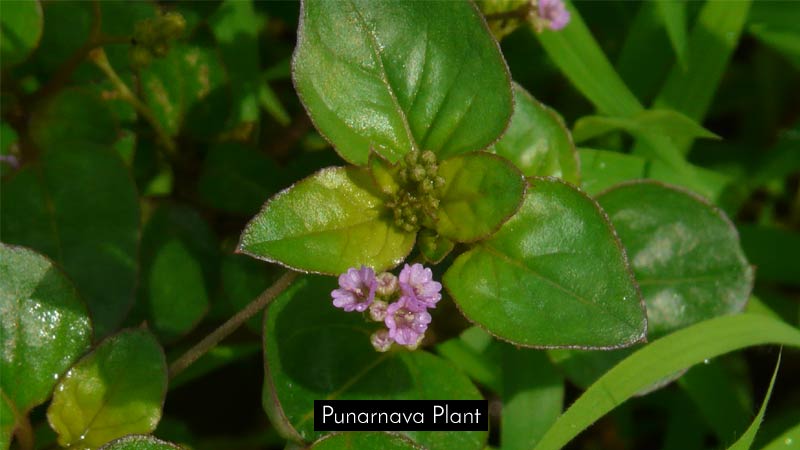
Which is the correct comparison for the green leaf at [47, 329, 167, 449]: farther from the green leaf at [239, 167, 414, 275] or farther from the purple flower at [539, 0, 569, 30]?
the purple flower at [539, 0, 569, 30]

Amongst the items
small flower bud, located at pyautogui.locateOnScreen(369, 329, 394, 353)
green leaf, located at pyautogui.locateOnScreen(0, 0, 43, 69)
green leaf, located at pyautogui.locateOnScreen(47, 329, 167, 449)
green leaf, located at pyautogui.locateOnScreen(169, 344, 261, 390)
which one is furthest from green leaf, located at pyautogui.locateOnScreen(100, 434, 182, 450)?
green leaf, located at pyautogui.locateOnScreen(0, 0, 43, 69)

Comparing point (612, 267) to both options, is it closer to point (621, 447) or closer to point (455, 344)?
point (455, 344)

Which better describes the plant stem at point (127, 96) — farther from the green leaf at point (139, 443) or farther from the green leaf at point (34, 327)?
the green leaf at point (139, 443)

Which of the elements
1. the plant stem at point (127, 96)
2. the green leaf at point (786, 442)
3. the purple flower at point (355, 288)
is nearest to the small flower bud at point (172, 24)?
the plant stem at point (127, 96)

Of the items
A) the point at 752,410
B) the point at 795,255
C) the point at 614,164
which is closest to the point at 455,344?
the point at 614,164

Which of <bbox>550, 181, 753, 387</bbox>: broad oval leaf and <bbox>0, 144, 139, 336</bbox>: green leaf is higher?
<bbox>0, 144, 139, 336</bbox>: green leaf

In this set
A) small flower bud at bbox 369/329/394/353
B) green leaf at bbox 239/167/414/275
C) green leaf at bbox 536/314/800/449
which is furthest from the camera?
green leaf at bbox 536/314/800/449

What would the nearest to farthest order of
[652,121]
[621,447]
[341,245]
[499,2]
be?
1. [341,245]
2. [499,2]
3. [652,121]
4. [621,447]
